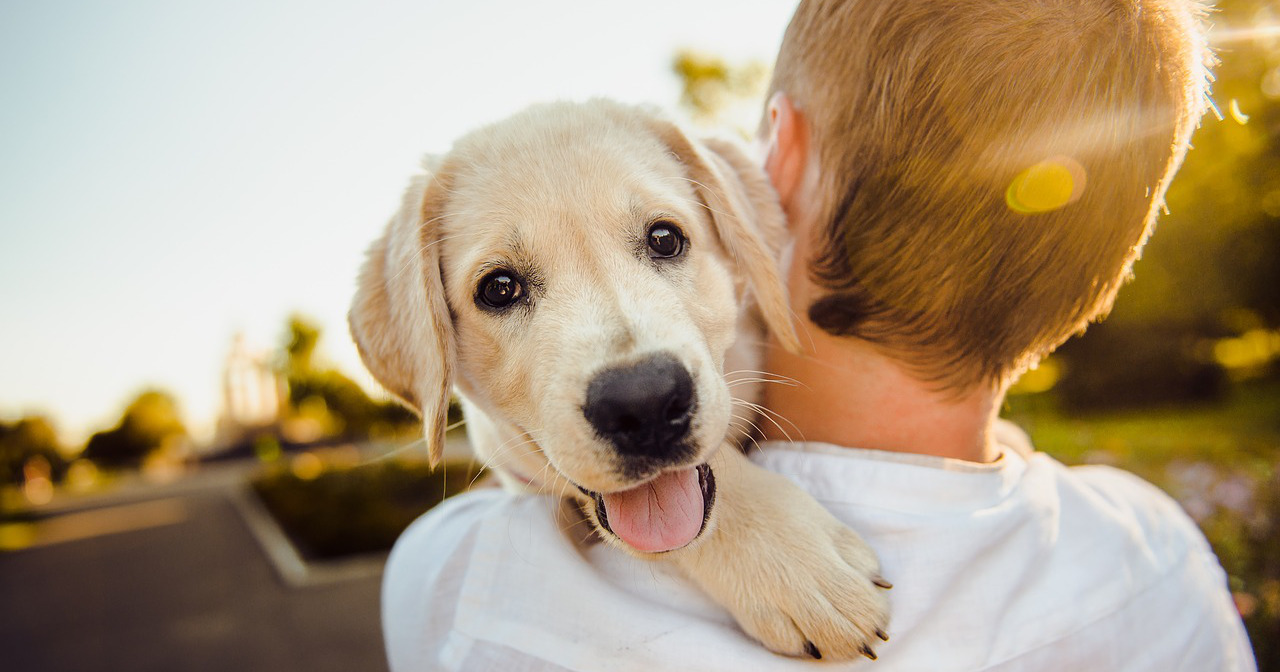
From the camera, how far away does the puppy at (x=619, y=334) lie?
6.24 ft

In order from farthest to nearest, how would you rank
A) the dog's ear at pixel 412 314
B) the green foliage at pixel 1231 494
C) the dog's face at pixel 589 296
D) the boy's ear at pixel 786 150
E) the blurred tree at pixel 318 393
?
the blurred tree at pixel 318 393 → the green foliage at pixel 1231 494 → the dog's ear at pixel 412 314 → the boy's ear at pixel 786 150 → the dog's face at pixel 589 296

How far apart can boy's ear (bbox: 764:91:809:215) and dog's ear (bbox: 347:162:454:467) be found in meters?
1.17

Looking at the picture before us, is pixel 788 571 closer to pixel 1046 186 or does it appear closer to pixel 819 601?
pixel 819 601

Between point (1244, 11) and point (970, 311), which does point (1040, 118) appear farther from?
point (1244, 11)

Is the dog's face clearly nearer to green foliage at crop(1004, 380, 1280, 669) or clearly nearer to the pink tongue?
the pink tongue

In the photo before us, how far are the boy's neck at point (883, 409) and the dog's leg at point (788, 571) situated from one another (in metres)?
0.29

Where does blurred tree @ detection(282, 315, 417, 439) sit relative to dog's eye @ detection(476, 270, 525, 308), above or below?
below

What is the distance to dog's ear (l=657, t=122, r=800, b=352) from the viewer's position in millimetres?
2365

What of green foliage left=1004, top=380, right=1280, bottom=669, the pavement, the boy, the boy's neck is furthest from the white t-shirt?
the pavement

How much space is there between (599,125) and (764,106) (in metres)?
0.59

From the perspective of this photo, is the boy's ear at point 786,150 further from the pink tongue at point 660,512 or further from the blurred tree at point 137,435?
the blurred tree at point 137,435

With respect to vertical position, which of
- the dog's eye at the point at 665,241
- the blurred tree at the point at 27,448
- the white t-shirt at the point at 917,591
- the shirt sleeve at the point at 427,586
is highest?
the dog's eye at the point at 665,241

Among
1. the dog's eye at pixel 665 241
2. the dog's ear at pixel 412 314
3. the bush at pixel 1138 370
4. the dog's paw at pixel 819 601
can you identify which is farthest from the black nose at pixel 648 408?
the bush at pixel 1138 370

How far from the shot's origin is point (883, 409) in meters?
2.18
